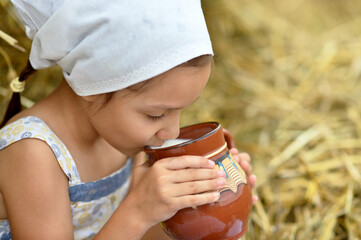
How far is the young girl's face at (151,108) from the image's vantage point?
1.21 m

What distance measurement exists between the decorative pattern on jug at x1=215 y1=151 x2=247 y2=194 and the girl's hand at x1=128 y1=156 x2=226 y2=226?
22 millimetres

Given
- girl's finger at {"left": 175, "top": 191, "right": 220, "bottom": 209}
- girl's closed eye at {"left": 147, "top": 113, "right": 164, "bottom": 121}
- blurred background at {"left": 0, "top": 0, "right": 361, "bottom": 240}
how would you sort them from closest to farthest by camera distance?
girl's finger at {"left": 175, "top": 191, "right": 220, "bottom": 209}
girl's closed eye at {"left": 147, "top": 113, "right": 164, "bottom": 121}
blurred background at {"left": 0, "top": 0, "right": 361, "bottom": 240}

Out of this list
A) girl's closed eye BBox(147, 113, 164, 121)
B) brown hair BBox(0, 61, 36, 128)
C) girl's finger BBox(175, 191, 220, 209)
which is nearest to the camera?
girl's finger BBox(175, 191, 220, 209)

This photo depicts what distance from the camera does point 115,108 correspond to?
126 centimetres

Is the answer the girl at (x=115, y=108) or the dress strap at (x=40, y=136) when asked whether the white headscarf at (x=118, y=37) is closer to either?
the girl at (x=115, y=108)

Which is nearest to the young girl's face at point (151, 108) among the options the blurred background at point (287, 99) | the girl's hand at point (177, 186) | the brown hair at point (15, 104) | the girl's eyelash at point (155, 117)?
the girl's eyelash at point (155, 117)

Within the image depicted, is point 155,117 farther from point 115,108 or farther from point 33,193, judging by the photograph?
point 33,193

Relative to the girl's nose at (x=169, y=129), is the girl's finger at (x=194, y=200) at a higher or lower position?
lower

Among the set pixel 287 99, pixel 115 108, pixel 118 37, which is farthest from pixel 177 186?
pixel 287 99

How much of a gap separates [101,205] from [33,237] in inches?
12.4

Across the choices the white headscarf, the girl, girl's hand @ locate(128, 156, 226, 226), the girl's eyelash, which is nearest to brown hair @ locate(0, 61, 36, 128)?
the girl

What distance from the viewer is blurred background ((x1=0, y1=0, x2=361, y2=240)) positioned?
182cm

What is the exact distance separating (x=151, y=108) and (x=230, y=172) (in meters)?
0.25

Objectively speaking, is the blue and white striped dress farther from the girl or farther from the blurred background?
the blurred background
